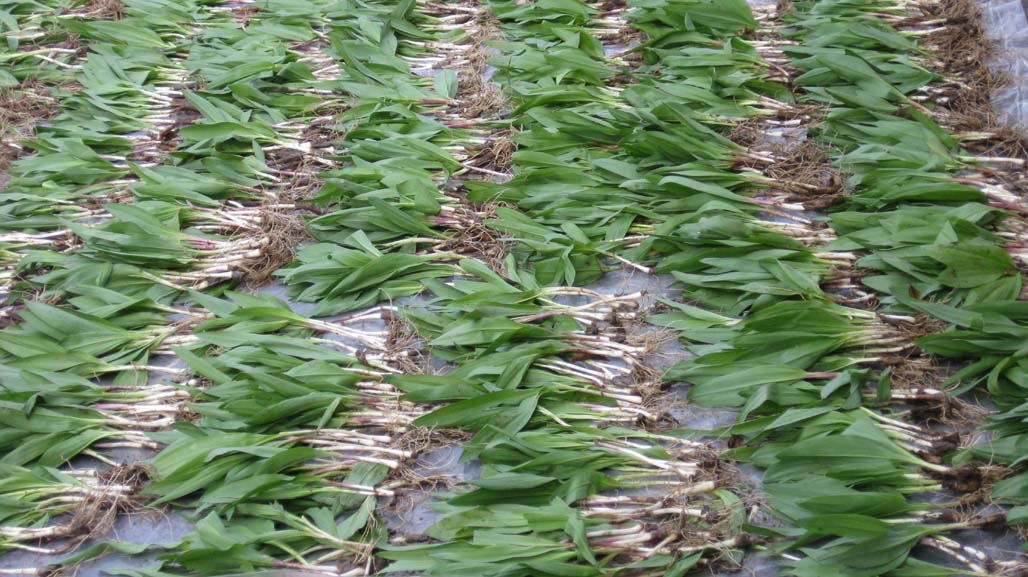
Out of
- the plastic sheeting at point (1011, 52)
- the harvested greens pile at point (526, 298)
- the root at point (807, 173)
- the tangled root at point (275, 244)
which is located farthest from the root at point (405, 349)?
the plastic sheeting at point (1011, 52)

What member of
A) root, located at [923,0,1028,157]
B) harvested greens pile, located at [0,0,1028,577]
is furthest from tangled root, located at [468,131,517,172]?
root, located at [923,0,1028,157]

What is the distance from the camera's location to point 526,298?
2.62 meters

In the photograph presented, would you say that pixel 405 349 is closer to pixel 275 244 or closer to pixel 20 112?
pixel 275 244

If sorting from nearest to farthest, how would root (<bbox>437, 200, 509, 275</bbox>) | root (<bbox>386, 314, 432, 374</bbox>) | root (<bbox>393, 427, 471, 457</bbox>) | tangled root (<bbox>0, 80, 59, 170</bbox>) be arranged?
root (<bbox>393, 427, 471, 457</bbox>) → root (<bbox>386, 314, 432, 374</bbox>) → root (<bbox>437, 200, 509, 275</bbox>) → tangled root (<bbox>0, 80, 59, 170</bbox>)

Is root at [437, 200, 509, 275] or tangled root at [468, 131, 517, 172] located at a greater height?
tangled root at [468, 131, 517, 172]

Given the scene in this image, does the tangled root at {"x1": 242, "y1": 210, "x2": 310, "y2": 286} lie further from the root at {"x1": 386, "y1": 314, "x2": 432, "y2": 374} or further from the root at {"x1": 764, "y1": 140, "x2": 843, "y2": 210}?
the root at {"x1": 764, "y1": 140, "x2": 843, "y2": 210}

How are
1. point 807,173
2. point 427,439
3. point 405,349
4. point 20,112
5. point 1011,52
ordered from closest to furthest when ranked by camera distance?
point 427,439 → point 405,349 → point 807,173 → point 1011,52 → point 20,112

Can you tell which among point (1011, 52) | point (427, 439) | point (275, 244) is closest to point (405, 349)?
point (427, 439)

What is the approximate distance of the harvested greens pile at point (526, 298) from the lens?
83.1 inches

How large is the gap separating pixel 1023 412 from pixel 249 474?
184 centimetres

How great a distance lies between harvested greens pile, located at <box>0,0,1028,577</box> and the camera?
Result: 6.93ft

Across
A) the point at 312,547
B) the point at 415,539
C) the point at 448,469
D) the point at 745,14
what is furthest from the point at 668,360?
the point at 745,14

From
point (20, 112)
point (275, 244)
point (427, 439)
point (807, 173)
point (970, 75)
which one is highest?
point (970, 75)

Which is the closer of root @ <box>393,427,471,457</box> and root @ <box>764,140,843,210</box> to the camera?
root @ <box>393,427,471,457</box>
